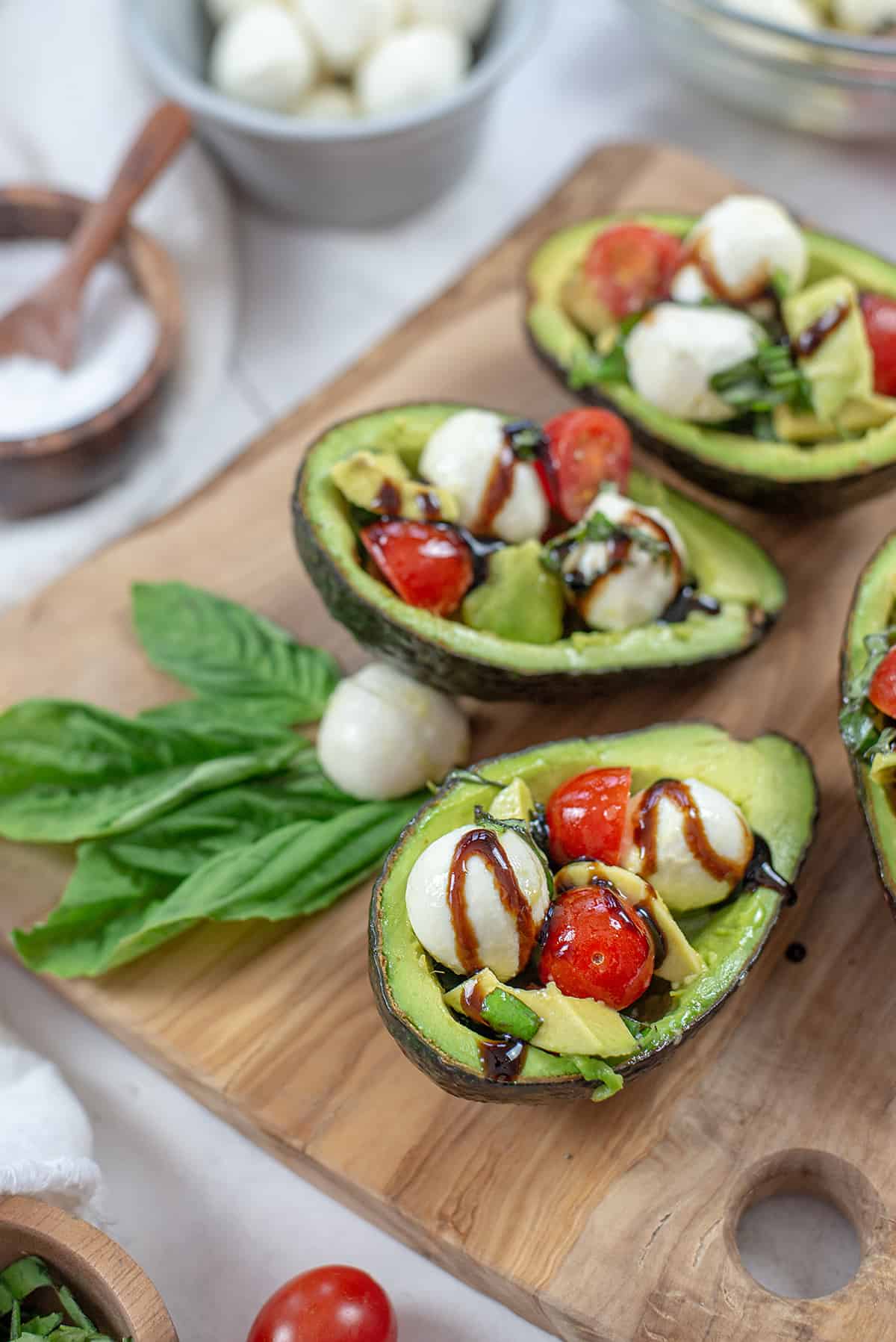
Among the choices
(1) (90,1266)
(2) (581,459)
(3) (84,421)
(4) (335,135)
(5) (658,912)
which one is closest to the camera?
(1) (90,1266)

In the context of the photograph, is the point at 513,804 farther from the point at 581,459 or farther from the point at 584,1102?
the point at 581,459

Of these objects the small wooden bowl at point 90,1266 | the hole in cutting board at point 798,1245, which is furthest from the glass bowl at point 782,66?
the small wooden bowl at point 90,1266

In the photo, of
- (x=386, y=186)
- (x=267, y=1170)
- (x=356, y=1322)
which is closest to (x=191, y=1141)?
(x=267, y=1170)

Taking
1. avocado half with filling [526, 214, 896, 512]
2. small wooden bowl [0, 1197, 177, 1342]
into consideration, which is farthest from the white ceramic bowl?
small wooden bowl [0, 1197, 177, 1342]

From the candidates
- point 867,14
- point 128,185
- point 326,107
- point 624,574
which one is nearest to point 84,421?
point 128,185

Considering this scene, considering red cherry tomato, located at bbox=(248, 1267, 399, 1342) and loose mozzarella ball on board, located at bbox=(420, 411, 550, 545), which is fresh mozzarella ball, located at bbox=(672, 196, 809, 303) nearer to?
loose mozzarella ball on board, located at bbox=(420, 411, 550, 545)

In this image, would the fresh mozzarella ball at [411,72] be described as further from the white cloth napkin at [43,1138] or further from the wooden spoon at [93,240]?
the white cloth napkin at [43,1138]

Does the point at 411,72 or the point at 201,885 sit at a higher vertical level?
the point at 411,72
